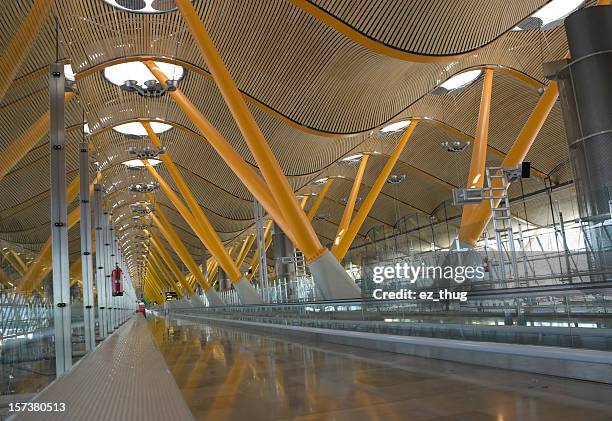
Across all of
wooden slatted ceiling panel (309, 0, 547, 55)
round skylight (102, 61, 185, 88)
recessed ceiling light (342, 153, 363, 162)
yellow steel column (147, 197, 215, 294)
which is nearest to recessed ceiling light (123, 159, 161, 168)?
yellow steel column (147, 197, 215, 294)

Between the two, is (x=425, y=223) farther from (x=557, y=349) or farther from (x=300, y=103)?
(x=557, y=349)

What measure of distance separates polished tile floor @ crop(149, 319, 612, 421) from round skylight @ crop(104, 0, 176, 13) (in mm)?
13163

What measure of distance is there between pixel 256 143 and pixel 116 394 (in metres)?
11.3

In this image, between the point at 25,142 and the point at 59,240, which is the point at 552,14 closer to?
the point at 25,142

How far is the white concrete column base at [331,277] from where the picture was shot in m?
17.0

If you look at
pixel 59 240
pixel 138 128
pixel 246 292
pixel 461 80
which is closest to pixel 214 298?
pixel 246 292

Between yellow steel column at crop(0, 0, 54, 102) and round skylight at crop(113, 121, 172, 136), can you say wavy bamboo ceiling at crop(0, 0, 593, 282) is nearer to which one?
yellow steel column at crop(0, 0, 54, 102)

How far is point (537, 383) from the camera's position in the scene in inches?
209

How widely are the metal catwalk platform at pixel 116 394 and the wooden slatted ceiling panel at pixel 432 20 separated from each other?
11516mm

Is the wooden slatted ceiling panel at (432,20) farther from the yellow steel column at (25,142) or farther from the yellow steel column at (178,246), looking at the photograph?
the yellow steel column at (178,246)

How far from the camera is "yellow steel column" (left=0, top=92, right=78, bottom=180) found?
6926 mm

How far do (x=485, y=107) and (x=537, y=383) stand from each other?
1992cm

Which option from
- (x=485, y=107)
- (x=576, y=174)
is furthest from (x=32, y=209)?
(x=485, y=107)

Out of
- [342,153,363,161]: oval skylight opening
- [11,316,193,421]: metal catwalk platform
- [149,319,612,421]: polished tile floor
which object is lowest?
[149,319,612,421]: polished tile floor
